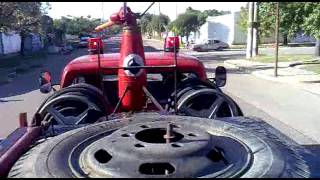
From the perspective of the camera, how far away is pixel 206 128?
8.52ft

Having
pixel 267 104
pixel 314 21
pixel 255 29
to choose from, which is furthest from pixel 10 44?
pixel 267 104

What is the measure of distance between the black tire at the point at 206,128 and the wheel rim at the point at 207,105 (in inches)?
43.0

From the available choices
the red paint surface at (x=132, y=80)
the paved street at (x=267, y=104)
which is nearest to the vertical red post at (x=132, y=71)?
the red paint surface at (x=132, y=80)

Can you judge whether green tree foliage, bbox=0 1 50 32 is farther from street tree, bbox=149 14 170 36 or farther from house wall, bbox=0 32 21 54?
street tree, bbox=149 14 170 36

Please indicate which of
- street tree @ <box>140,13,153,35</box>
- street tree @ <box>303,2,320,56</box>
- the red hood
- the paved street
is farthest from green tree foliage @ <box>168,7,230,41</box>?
the red hood

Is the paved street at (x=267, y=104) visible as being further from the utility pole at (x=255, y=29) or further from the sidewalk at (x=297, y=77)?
the utility pole at (x=255, y=29)

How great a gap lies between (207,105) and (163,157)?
206cm

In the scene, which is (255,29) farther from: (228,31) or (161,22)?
(161,22)

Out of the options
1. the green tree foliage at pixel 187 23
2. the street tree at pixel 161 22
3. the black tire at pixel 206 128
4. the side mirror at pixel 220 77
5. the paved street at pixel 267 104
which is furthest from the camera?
the street tree at pixel 161 22

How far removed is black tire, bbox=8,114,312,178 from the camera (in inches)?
82.6

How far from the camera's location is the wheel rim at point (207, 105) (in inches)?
153

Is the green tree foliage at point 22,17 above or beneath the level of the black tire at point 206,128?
above

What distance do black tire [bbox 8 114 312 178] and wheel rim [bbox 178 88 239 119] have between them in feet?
3.59

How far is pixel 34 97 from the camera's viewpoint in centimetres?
1563
